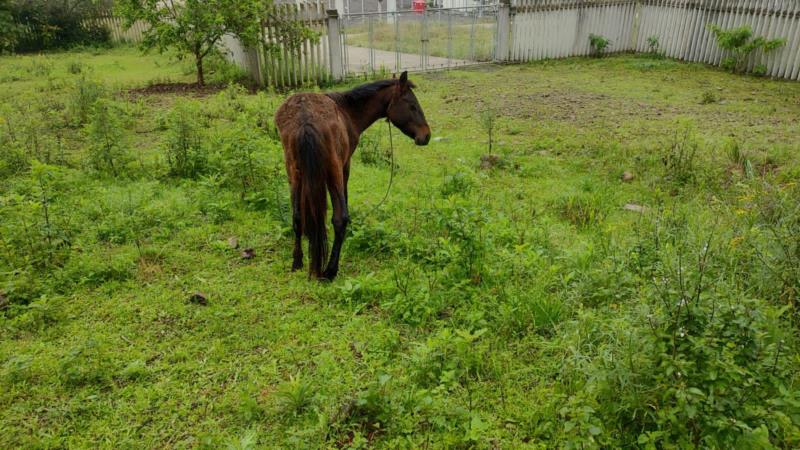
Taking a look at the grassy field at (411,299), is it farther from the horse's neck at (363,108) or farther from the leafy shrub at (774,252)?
the horse's neck at (363,108)

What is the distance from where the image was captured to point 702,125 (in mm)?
8969

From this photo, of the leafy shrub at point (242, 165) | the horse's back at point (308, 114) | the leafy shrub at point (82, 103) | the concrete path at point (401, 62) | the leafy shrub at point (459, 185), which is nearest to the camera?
the horse's back at point (308, 114)

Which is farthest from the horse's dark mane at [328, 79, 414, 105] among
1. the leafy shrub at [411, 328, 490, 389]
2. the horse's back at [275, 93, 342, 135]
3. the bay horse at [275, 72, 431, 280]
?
the leafy shrub at [411, 328, 490, 389]

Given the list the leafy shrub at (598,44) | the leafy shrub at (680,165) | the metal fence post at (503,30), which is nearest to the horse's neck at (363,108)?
the leafy shrub at (680,165)

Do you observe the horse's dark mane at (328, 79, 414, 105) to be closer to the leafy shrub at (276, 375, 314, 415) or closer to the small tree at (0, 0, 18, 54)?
the leafy shrub at (276, 375, 314, 415)

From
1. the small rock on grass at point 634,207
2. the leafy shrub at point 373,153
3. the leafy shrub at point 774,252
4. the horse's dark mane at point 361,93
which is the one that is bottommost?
the small rock on grass at point 634,207

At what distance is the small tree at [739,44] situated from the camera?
1259 centimetres

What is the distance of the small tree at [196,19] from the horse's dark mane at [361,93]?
278 inches

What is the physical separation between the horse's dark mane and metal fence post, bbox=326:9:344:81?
778 centimetres

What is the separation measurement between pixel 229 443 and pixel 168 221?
347cm

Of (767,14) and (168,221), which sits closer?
(168,221)

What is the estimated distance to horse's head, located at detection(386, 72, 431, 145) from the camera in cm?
568

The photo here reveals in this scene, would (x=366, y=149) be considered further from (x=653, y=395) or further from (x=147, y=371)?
(x=653, y=395)

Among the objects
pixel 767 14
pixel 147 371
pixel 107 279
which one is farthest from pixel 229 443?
pixel 767 14
